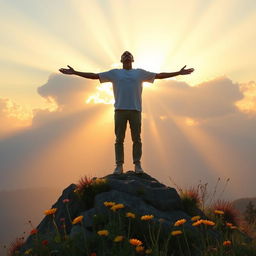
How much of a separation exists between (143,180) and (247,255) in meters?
5.23

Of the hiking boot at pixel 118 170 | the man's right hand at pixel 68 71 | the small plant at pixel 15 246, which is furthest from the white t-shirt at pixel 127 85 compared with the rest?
the small plant at pixel 15 246

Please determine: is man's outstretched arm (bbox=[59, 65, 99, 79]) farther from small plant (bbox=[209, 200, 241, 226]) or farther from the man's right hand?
small plant (bbox=[209, 200, 241, 226])

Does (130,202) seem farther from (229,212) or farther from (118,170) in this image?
(229,212)

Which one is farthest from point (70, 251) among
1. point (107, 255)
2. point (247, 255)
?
point (247, 255)

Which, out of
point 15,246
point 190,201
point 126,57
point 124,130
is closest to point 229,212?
point 190,201

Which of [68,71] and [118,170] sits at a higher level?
[68,71]

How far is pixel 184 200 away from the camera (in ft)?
33.8

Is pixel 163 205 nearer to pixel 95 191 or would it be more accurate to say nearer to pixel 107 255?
pixel 95 191

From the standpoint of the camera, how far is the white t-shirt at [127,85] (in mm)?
10398

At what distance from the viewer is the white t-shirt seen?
10.4 meters

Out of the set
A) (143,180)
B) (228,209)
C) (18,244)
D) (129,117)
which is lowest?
(18,244)

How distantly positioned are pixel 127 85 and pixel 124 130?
3.92 ft

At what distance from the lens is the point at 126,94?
10398 millimetres

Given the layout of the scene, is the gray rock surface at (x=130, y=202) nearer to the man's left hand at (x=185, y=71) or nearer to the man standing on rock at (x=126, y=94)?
the man standing on rock at (x=126, y=94)
